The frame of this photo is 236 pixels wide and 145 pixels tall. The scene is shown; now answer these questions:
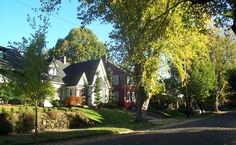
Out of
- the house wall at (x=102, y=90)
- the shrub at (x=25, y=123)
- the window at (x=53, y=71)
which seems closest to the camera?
the shrub at (x=25, y=123)

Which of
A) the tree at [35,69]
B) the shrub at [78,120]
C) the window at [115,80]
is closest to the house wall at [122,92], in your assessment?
the window at [115,80]

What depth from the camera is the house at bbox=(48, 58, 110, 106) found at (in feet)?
187

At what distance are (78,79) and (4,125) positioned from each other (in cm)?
3270

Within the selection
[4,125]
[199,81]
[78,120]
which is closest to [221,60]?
[199,81]

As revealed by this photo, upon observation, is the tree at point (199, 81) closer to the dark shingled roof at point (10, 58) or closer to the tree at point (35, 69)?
the dark shingled roof at point (10, 58)

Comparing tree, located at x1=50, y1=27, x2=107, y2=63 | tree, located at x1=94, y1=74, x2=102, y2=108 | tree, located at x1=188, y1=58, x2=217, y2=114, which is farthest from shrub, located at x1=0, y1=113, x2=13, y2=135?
tree, located at x1=50, y1=27, x2=107, y2=63

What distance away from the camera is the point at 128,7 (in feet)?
66.8

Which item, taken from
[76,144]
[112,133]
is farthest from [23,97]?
[112,133]

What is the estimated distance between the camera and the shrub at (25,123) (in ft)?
94.7

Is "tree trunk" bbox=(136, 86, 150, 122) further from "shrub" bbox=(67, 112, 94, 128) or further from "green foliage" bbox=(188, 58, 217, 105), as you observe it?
"green foliage" bbox=(188, 58, 217, 105)

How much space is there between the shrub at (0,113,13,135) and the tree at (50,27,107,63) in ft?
213

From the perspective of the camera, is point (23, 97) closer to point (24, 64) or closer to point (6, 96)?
point (24, 64)

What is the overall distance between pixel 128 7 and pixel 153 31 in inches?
70.6

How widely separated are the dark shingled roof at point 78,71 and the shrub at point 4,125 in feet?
103
